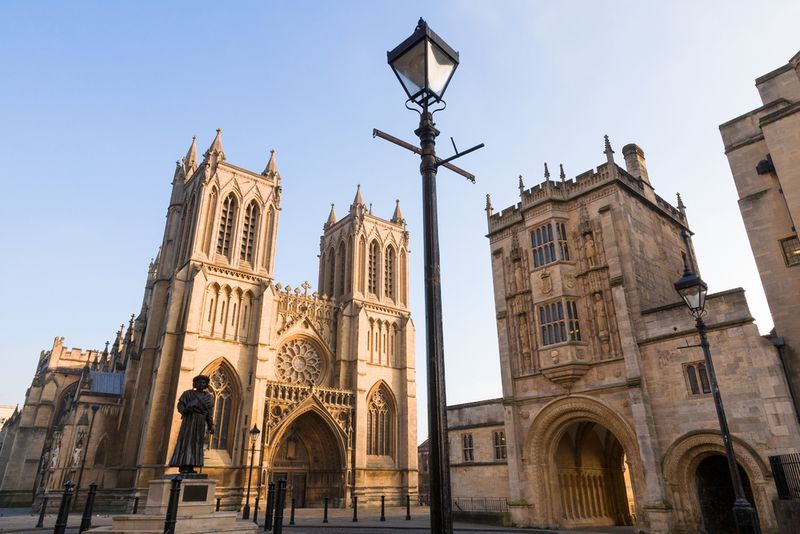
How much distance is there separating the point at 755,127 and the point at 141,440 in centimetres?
3575

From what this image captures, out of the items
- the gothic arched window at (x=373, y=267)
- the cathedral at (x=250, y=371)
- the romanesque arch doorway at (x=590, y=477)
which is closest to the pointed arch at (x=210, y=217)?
the cathedral at (x=250, y=371)

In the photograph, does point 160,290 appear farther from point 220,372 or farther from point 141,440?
point 141,440

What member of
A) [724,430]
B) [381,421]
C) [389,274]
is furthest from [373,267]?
[724,430]

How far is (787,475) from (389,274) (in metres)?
35.6

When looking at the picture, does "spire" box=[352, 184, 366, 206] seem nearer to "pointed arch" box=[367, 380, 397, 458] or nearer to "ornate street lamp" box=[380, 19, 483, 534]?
"pointed arch" box=[367, 380, 397, 458]

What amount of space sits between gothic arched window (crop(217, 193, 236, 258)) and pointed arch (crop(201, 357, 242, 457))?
8.49m

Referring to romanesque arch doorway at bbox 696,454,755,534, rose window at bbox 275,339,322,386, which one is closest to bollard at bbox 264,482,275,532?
romanesque arch doorway at bbox 696,454,755,534

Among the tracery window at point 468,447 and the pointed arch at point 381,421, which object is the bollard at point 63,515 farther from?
the pointed arch at point 381,421

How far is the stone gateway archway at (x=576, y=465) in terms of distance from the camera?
19.7 meters

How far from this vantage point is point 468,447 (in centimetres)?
2836

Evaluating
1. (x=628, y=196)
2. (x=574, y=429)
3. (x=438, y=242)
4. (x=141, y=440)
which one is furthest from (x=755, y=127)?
(x=141, y=440)

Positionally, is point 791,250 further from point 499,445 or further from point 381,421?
point 381,421

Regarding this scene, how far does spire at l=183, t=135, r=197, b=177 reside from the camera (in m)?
43.1

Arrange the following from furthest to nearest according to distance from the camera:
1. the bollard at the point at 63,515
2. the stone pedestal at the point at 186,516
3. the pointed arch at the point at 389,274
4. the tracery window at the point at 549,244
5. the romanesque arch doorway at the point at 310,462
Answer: the pointed arch at the point at 389,274
the romanesque arch doorway at the point at 310,462
the tracery window at the point at 549,244
the stone pedestal at the point at 186,516
the bollard at the point at 63,515
